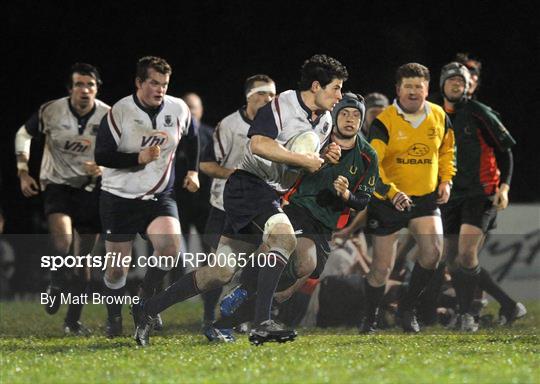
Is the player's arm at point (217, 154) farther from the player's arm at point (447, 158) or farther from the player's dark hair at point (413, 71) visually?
the player's arm at point (447, 158)

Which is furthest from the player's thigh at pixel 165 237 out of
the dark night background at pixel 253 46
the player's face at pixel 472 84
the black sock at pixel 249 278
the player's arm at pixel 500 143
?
the dark night background at pixel 253 46

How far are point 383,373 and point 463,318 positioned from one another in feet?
12.5

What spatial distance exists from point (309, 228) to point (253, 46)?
733 cm

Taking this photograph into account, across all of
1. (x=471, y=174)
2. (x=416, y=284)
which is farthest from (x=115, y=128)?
(x=471, y=174)

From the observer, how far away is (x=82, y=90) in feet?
35.4

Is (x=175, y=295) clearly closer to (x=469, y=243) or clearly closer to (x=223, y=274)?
(x=223, y=274)

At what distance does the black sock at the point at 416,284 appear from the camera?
10.4 m

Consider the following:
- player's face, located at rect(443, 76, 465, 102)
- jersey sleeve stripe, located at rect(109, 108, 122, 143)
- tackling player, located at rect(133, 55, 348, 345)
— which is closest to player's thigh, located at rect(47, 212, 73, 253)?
jersey sleeve stripe, located at rect(109, 108, 122, 143)

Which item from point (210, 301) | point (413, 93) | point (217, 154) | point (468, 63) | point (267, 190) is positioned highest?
point (468, 63)

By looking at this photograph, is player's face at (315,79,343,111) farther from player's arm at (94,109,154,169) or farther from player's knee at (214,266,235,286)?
player's arm at (94,109,154,169)

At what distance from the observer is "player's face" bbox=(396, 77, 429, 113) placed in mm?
10133

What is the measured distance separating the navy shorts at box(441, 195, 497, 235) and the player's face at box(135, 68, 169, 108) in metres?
2.86

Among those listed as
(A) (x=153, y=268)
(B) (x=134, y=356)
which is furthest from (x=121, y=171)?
(B) (x=134, y=356)

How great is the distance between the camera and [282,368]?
23.7ft
